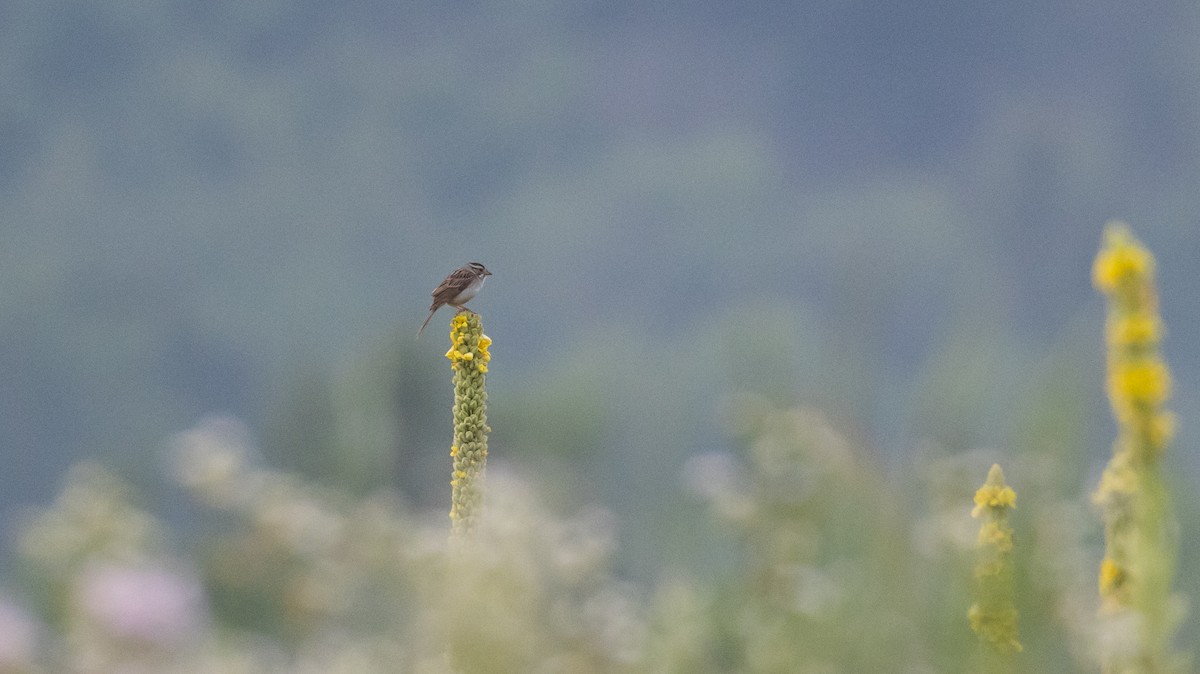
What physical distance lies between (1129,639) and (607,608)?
3061 mm

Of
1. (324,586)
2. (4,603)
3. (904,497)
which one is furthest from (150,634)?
(324,586)

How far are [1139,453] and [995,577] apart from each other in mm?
267

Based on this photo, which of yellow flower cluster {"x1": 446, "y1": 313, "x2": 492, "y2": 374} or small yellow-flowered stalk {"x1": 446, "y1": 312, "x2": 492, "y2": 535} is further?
yellow flower cluster {"x1": 446, "y1": 313, "x2": 492, "y2": 374}

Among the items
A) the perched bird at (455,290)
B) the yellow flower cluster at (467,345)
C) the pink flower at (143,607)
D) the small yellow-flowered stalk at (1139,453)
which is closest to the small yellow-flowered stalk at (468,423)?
the yellow flower cluster at (467,345)

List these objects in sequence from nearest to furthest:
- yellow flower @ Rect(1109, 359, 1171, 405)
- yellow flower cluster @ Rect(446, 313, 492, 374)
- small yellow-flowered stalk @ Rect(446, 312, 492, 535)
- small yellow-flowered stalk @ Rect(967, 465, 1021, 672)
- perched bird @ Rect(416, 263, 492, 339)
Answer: yellow flower @ Rect(1109, 359, 1171, 405) < small yellow-flowered stalk @ Rect(967, 465, 1021, 672) < small yellow-flowered stalk @ Rect(446, 312, 492, 535) < yellow flower cluster @ Rect(446, 313, 492, 374) < perched bird @ Rect(416, 263, 492, 339)

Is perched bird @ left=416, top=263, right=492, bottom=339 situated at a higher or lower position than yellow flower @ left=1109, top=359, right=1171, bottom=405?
higher

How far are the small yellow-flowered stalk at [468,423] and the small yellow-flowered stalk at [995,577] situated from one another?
0.44 metres

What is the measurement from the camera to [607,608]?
3904 mm

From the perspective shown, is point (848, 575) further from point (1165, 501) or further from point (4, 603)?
Result: point (4, 603)

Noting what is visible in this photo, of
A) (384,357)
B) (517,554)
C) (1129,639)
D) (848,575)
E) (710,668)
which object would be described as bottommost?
(1129,639)

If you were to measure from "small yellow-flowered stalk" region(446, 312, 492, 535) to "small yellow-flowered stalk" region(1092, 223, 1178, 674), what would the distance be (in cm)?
54

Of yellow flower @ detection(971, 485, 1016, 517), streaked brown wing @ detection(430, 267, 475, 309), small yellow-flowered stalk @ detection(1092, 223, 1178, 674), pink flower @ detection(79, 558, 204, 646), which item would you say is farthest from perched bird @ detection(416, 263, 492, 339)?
small yellow-flowered stalk @ detection(1092, 223, 1178, 674)

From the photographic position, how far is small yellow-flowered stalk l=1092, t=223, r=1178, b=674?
909mm

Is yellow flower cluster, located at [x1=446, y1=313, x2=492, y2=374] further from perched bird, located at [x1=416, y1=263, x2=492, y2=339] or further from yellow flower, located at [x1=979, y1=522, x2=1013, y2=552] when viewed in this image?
perched bird, located at [x1=416, y1=263, x2=492, y2=339]
